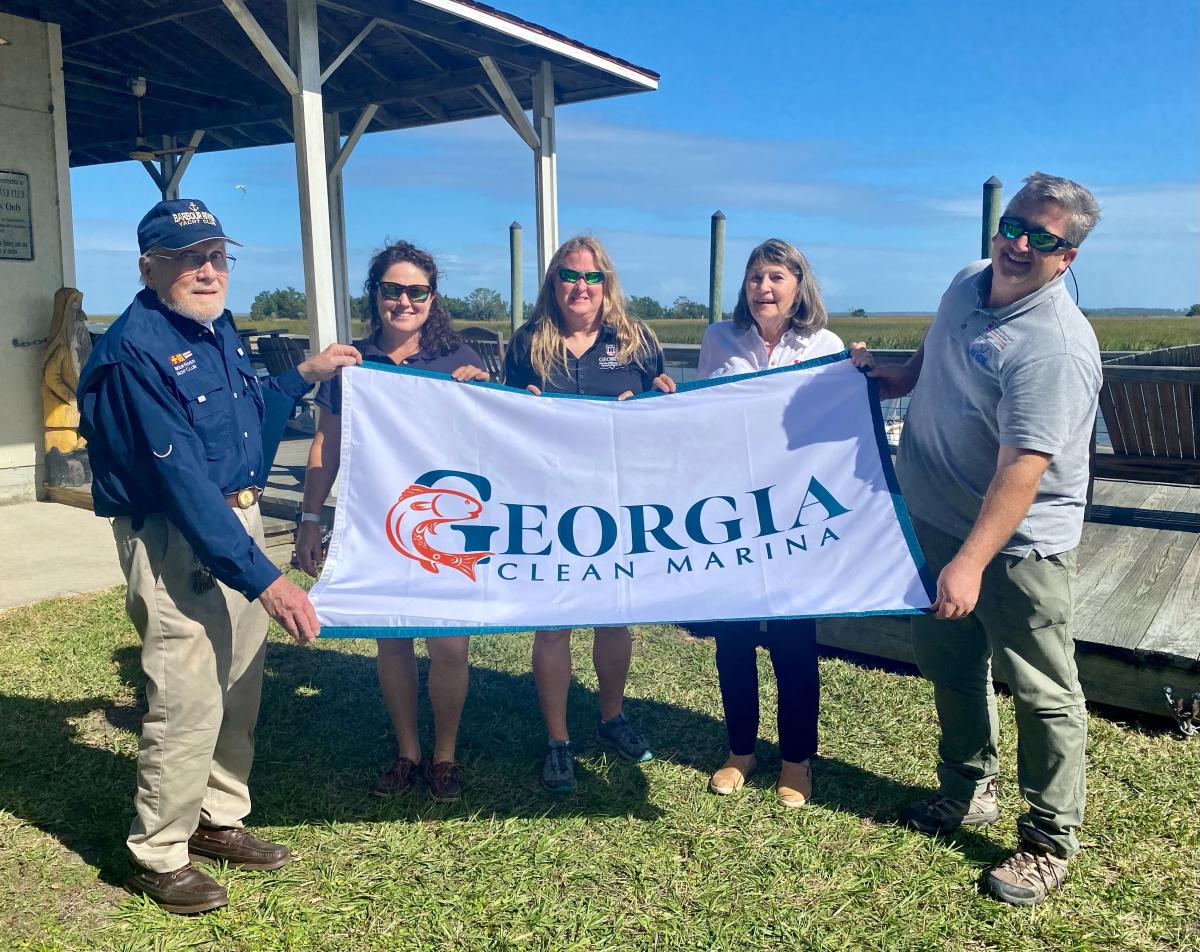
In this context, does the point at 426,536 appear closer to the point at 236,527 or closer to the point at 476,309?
the point at 236,527

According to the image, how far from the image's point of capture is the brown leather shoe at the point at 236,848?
2.93 meters

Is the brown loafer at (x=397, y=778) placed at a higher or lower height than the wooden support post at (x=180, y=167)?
lower

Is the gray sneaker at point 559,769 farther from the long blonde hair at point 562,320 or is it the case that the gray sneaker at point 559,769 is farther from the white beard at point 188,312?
the white beard at point 188,312

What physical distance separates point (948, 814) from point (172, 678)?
252cm

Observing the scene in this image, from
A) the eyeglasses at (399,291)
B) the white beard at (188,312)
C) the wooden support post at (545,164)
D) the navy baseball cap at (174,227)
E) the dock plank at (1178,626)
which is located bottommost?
the dock plank at (1178,626)

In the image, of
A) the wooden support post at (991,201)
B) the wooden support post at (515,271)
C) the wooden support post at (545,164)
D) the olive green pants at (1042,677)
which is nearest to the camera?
the olive green pants at (1042,677)

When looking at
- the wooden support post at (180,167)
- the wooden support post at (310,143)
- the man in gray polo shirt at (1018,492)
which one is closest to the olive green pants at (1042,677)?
the man in gray polo shirt at (1018,492)

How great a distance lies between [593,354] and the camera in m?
3.45

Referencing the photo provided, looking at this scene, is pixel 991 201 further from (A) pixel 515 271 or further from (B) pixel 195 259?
(A) pixel 515 271

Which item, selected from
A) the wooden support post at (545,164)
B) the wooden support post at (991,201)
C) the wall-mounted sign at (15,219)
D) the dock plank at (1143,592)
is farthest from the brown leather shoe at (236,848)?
the wooden support post at (991,201)

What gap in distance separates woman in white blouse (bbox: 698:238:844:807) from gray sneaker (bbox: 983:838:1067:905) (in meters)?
0.71

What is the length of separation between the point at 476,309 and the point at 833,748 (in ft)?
98.9

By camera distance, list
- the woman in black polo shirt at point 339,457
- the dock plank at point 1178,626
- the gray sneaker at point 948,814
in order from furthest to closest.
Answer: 1. the dock plank at point 1178,626
2. the woman in black polo shirt at point 339,457
3. the gray sneaker at point 948,814

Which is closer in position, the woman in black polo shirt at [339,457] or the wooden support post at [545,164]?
the woman in black polo shirt at [339,457]
